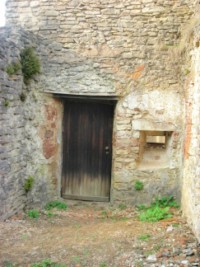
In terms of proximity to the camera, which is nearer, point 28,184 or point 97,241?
point 97,241

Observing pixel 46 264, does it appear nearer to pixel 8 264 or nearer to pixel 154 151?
pixel 8 264

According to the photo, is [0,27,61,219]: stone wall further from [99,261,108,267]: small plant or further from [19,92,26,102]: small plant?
[99,261,108,267]: small plant

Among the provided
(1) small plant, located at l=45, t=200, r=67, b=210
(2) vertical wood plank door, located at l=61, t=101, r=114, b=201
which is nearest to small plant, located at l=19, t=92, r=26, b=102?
(2) vertical wood plank door, located at l=61, t=101, r=114, b=201

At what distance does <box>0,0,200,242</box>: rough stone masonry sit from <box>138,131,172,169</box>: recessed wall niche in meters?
Answer: 0.03

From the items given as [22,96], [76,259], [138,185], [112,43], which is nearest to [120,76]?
[112,43]

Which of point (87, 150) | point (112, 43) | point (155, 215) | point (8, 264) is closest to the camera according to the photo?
point (8, 264)

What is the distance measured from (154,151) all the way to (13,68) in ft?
9.51

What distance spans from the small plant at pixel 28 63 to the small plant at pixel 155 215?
9.48 ft

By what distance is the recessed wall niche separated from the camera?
18.7ft

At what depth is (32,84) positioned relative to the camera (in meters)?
5.39

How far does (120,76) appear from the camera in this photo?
5488 millimetres

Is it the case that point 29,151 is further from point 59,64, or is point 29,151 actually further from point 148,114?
point 148,114

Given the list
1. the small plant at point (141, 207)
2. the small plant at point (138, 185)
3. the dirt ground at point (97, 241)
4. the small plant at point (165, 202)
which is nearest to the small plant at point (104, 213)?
the dirt ground at point (97, 241)

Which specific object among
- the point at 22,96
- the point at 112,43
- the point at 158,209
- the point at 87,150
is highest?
the point at 112,43
